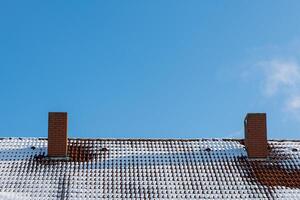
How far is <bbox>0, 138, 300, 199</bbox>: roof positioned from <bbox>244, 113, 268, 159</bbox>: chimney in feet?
0.89

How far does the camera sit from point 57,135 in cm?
2361

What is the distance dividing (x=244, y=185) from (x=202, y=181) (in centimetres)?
120

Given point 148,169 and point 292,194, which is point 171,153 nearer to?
point 148,169

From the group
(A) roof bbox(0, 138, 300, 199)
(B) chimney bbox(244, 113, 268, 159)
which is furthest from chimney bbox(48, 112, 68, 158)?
(B) chimney bbox(244, 113, 268, 159)

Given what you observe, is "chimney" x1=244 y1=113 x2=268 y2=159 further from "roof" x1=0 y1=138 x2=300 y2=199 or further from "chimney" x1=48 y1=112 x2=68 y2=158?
"chimney" x1=48 y1=112 x2=68 y2=158

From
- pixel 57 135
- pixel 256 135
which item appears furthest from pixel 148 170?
pixel 256 135

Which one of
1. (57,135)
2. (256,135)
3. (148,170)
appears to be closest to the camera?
(148,170)

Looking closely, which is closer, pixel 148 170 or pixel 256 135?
pixel 148 170

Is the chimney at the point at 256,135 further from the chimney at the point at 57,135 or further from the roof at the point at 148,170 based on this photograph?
the chimney at the point at 57,135

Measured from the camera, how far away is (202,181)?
71.4 ft

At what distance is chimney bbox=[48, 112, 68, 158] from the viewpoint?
23.3 metres

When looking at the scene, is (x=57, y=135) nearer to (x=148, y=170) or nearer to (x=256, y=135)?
(x=148, y=170)

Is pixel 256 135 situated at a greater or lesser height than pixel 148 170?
greater

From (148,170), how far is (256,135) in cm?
396
